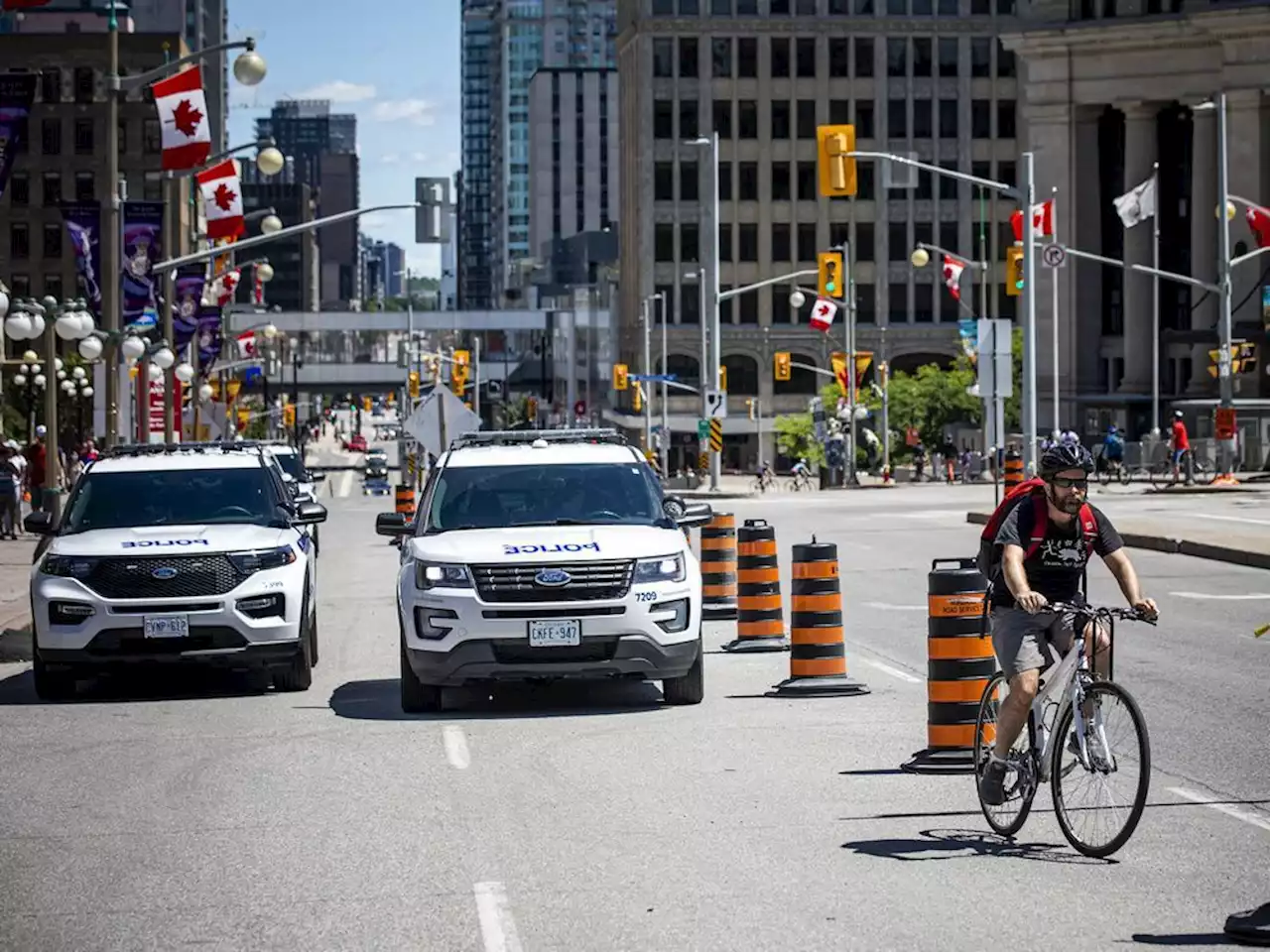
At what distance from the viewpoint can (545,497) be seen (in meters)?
16.5

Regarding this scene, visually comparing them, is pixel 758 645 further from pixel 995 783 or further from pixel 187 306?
pixel 187 306

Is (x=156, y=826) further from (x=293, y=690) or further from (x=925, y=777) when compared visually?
(x=293, y=690)

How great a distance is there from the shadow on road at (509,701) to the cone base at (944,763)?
335 centimetres

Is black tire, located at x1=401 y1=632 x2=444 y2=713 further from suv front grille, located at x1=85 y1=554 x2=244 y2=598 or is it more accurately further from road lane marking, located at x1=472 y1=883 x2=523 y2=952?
road lane marking, located at x1=472 y1=883 x2=523 y2=952

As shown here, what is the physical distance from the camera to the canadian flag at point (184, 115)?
3403cm

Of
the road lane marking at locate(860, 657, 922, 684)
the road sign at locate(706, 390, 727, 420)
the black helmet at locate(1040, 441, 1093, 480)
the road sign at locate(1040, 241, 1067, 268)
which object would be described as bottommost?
the road lane marking at locate(860, 657, 922, 684)

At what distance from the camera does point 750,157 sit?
421 ft

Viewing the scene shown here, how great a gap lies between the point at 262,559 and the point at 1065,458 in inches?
336

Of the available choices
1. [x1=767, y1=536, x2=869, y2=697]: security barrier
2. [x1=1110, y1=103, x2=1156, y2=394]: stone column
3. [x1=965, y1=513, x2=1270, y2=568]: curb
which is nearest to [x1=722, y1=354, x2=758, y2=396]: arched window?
[x1=1110, y1=103, x2=1156, y2=394]: stone column

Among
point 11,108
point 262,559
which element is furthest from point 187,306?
point 262,559

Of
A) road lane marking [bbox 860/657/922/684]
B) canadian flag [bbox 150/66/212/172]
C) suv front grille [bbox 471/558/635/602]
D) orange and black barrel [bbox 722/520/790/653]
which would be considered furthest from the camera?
canadian flag [bbox 150/66/212/172]

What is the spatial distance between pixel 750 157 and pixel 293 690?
113 m

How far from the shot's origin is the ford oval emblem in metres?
15.1

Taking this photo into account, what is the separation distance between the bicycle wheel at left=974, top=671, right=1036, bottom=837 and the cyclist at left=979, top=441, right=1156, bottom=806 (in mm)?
53
